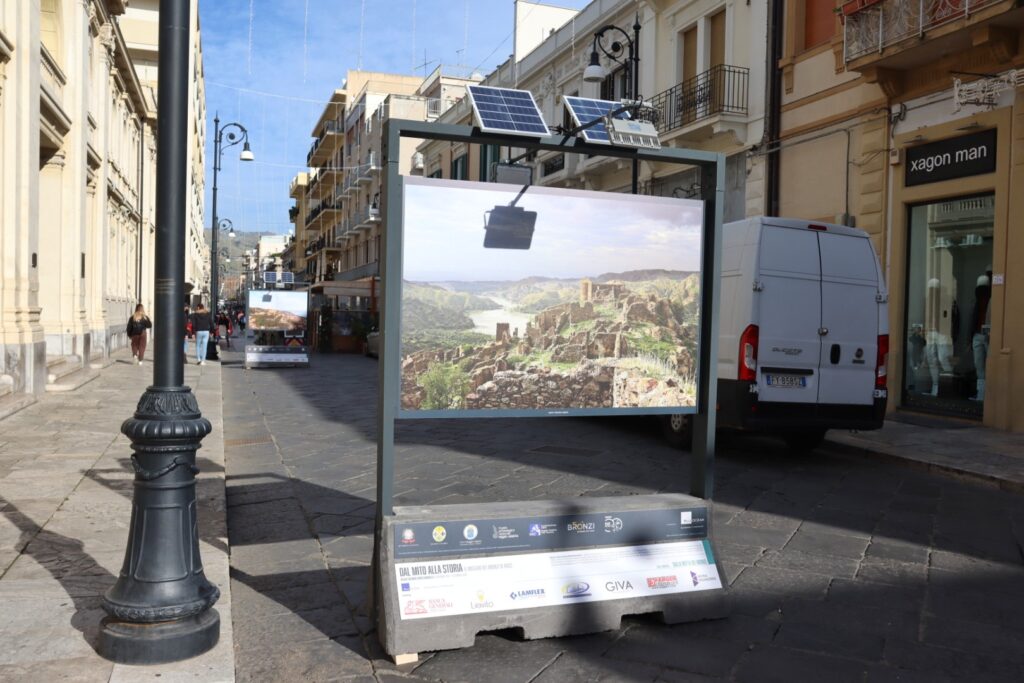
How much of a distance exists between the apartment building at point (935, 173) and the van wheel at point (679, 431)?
189 inches

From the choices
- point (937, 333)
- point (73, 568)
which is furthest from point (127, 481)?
point (937, 333)

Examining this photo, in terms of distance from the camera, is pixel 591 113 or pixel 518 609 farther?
pixel 591 113

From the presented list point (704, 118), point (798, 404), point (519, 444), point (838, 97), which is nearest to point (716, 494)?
point (798, 404)

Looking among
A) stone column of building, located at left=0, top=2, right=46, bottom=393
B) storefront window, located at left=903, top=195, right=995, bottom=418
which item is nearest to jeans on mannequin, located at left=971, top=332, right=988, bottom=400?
storefront window, located at left=903, top=195, right=995, bottom=418

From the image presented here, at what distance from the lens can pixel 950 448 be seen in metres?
8.97

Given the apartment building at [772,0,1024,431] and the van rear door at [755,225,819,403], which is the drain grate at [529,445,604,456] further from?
the apartment building at [772,0,1024,431]

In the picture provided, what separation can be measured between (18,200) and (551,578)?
1027 centimetres

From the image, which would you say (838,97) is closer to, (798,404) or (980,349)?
(980,349)

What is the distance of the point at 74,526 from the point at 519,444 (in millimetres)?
4686

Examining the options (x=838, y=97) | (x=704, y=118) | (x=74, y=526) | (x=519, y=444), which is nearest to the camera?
(x=74, y=526)

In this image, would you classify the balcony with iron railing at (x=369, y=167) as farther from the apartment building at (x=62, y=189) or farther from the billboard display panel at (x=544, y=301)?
the billboard display panel at (x=544, y=301)

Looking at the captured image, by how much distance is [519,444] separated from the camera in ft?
29.0

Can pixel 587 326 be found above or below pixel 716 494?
above

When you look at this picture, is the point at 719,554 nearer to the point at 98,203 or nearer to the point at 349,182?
the point at 98,203
